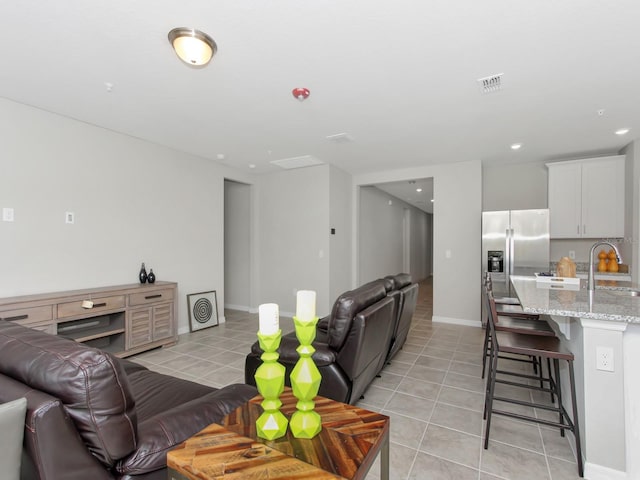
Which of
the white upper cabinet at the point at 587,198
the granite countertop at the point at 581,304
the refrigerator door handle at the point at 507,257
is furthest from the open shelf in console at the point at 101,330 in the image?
the white upper cabinet at the point at 587,198

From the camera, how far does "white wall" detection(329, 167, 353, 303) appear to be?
526cm

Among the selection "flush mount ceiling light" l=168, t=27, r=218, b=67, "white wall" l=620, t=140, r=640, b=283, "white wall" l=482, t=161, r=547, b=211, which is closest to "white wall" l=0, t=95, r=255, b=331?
"flush mount ceiling light" l=168, t=27, r=218, b=67

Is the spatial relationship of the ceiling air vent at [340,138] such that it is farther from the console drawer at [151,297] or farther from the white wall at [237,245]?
the console drawer at [151,297]

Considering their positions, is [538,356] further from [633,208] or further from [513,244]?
[633,208]

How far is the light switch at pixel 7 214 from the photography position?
2822 millimetres

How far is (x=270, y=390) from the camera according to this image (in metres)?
1.08

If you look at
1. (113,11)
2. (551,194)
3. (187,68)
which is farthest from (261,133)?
(551,194)

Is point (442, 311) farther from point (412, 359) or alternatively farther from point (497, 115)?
point (497, 115)

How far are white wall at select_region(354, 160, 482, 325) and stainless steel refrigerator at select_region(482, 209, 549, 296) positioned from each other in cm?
34

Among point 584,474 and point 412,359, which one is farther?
point 412,359

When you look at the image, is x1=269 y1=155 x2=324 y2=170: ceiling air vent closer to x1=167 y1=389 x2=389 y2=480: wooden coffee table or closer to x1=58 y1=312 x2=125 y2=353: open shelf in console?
x1=58 y1=312 x2=125 y2=353: open shelf in console

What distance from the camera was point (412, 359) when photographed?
11.3 ft

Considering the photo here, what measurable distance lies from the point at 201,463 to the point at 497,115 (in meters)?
3.72

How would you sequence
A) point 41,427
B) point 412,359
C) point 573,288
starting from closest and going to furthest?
point 41,427 → point 573,288 → point 412,359
